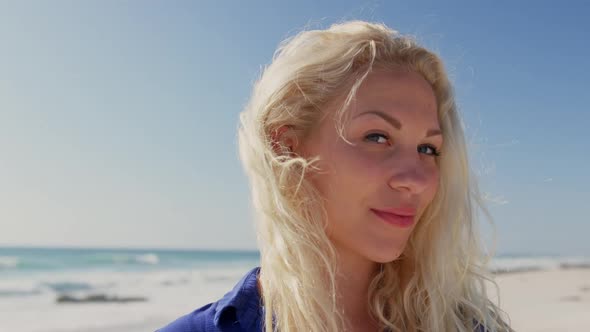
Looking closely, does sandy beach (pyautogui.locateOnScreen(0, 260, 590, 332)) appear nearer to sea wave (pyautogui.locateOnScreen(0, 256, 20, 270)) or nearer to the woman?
the woman

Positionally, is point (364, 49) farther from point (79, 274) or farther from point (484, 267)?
point (79, 274)

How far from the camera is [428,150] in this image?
77.8 inches

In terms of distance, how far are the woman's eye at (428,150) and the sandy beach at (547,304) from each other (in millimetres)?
5890

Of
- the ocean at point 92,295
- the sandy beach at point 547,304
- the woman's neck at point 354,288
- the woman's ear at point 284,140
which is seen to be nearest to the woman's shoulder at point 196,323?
the woman's neck at point 354,288

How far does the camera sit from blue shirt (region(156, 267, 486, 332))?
172 centimetres

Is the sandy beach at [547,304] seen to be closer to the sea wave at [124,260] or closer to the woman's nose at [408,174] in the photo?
the woman's nose at [408,174]

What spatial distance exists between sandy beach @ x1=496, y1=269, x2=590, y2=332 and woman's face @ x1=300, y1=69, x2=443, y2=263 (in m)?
6.08

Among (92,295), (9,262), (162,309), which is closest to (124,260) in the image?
(9,262)

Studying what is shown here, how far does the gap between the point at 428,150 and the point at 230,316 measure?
0.95 meters

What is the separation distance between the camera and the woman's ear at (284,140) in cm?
190

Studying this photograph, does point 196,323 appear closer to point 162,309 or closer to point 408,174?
point 408,174

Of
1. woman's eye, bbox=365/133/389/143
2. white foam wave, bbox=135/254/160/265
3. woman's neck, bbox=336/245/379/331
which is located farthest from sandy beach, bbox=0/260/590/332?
white foam wave, bbox=135/254/160/265

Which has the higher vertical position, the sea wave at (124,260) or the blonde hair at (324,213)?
the sea wave at (124,260)

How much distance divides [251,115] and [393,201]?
652mm
